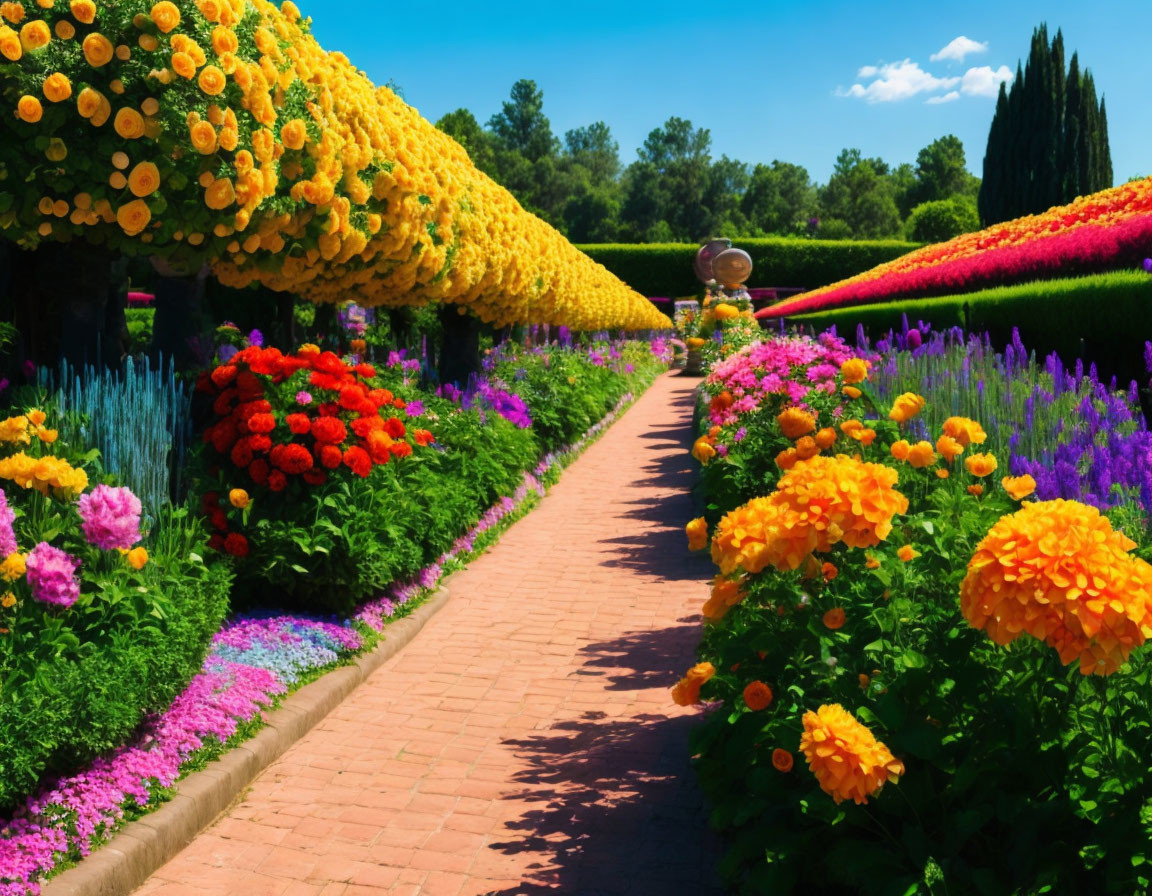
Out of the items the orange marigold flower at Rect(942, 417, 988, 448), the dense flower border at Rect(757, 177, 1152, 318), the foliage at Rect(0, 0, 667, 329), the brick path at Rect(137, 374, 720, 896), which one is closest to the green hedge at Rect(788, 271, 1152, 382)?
the dense flower border at Rect(757, 177, 1152, 318)

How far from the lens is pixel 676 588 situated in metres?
6.92

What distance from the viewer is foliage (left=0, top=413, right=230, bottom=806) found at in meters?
3.20

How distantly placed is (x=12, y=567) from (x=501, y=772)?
2.02m

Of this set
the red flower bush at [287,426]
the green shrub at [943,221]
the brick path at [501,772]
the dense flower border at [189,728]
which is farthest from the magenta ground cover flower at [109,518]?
the green shrub at [943,221]

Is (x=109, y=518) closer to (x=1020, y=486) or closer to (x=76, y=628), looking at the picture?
(x=76, y=628)

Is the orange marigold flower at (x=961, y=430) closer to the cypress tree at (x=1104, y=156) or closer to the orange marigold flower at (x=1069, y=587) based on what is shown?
the orange marigold flower at (x=1069, y=587)

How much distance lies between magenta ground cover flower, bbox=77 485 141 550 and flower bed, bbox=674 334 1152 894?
2.17 m

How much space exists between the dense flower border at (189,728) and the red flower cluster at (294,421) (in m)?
0.79

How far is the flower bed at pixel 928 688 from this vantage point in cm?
217

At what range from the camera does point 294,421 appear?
5.49 m

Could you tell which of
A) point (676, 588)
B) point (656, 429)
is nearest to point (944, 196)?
point (656, 429)

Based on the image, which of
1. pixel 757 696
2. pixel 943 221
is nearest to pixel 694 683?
pixel 757 696

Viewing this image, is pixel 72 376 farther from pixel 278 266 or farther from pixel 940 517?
pixel 940 517

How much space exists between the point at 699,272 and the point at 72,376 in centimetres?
2561
